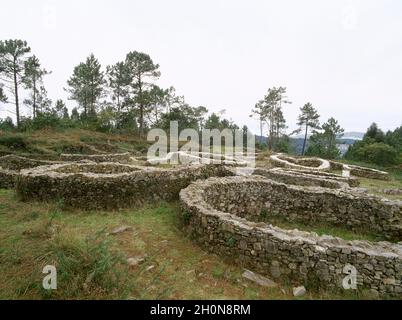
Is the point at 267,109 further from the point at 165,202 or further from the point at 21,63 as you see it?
the point at 165,202

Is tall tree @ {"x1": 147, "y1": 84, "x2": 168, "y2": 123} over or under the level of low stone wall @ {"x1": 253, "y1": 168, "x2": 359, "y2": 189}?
over

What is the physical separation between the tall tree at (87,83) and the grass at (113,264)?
43.0 m

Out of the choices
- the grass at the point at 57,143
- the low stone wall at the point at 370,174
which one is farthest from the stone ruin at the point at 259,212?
the low stone wall at the point at 370,174

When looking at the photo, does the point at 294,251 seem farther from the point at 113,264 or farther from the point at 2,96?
the point at 2,96

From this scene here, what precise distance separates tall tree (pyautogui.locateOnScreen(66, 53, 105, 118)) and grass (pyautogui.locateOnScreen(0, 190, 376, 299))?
4299cm

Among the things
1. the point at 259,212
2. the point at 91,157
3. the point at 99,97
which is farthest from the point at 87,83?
the point at 259,212

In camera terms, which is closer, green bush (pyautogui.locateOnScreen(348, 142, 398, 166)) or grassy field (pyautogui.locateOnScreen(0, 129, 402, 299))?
grassy field (pyautogui.locateOnScreen(0, 129, 402, 299))

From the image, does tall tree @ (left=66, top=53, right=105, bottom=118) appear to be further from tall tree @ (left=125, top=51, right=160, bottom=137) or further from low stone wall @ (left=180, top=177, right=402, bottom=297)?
low stone wall @ (left=180, top=177, right=402, bottom=297)

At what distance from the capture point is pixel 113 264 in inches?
205

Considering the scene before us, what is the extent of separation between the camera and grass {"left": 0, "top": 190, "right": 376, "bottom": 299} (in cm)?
473

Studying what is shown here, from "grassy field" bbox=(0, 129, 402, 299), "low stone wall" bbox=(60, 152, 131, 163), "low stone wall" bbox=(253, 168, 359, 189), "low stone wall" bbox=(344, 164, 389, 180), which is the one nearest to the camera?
"grassy field" bbox=(0, 129, 402, 299)

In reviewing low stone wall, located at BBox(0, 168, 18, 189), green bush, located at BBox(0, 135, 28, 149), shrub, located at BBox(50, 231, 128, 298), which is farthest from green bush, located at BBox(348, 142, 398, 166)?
shrub, located at BBox(50, 231, 128, 298)

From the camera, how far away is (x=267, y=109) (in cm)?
5328
